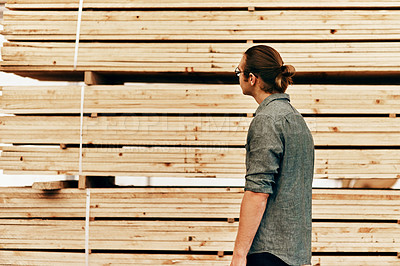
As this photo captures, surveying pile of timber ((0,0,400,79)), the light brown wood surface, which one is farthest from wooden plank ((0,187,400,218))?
pile of timber ((0,0,400,79))

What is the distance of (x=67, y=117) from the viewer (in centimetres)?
346

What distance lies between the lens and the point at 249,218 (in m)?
2.06

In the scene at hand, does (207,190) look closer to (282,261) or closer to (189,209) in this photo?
(189,209)

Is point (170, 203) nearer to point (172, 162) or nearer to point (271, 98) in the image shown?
point (172, 162)

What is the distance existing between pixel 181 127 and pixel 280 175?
55.8 inches

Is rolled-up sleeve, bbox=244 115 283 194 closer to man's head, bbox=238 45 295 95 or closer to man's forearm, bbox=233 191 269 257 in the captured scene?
man's forearm, bbox=233 191 269 257

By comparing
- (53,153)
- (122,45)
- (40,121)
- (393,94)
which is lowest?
(53,153)

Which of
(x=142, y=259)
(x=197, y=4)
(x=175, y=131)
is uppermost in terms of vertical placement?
(x=197, y=4)

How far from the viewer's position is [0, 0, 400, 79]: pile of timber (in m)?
3.41

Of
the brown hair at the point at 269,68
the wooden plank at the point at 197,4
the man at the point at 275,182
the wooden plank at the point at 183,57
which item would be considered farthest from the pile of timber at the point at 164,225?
the wooden plank at the point at 197,4

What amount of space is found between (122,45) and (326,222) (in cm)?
212

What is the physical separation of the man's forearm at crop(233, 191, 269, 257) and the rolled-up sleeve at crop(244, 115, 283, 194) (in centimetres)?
4

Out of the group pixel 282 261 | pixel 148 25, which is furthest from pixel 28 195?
pixel 282 261

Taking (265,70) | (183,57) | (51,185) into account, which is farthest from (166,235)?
(265,70)
